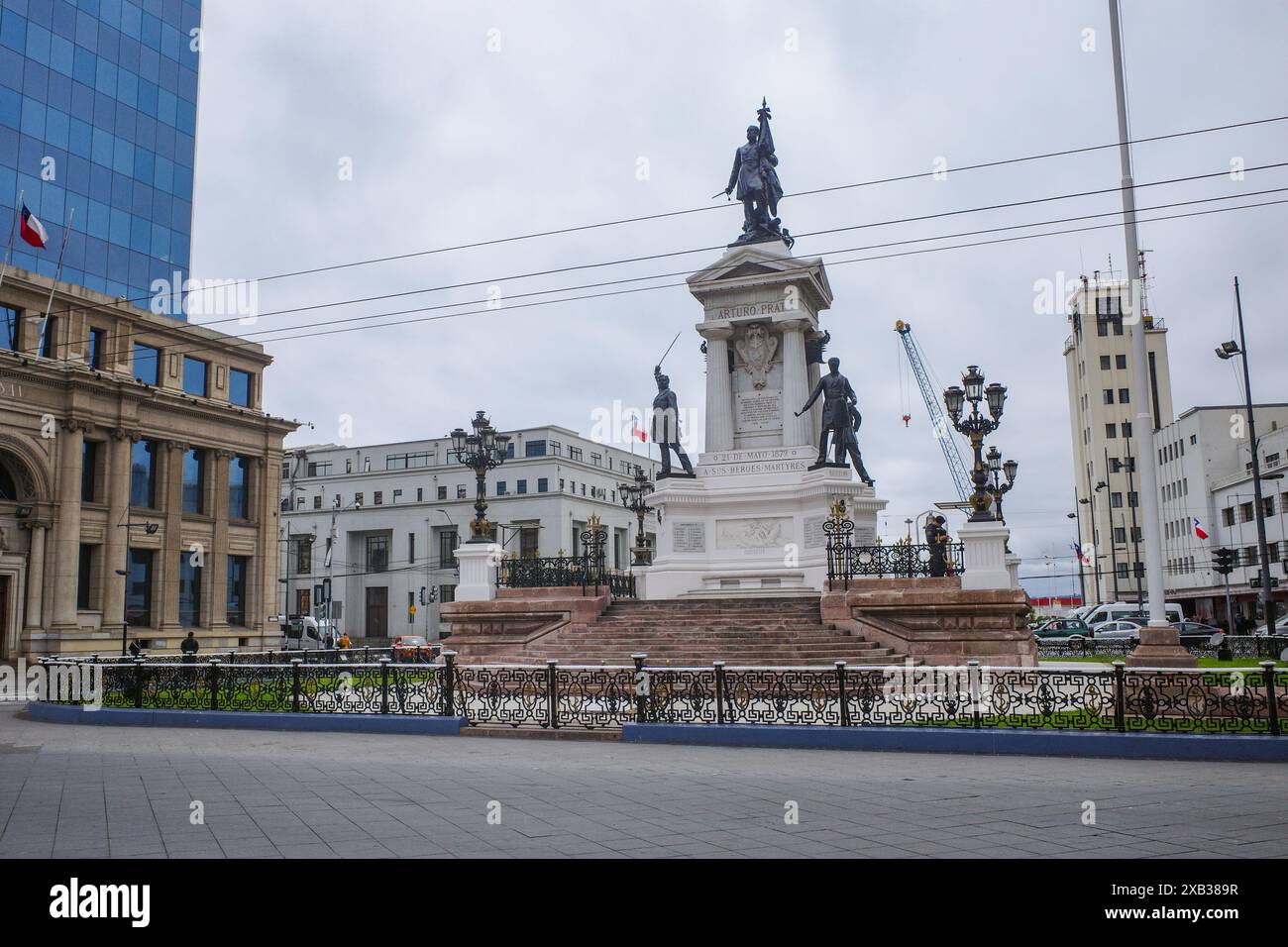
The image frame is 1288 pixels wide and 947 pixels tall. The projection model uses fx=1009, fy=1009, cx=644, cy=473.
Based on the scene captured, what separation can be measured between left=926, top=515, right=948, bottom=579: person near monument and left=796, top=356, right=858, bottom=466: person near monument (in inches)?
179

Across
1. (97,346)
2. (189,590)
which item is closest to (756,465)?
(97,346)

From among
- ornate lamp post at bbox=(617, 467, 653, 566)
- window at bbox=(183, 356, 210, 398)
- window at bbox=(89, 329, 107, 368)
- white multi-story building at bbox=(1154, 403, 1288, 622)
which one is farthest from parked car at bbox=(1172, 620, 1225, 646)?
window at bbox=(89, 329, 107, 368)

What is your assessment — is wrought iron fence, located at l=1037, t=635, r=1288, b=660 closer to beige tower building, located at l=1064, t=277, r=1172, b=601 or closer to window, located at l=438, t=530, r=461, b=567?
beige tower building, located at l=1064, t=277, r=1172, b=601

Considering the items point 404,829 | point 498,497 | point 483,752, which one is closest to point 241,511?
point 498,497

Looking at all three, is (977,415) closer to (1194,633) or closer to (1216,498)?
(1194,633)

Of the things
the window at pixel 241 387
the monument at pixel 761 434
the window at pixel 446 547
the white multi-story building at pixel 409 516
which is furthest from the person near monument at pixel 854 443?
the window at pixel 446 547

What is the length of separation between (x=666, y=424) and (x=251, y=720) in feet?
49.7

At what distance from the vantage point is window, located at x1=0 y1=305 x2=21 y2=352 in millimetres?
41625

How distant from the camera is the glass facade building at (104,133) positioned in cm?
4456

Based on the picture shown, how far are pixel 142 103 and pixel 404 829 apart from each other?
176ft

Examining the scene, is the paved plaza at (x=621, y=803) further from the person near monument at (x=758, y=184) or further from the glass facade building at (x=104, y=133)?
the glass facade building at (x=104, y=133)

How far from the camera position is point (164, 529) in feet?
158

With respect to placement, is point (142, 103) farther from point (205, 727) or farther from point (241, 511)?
point (205, 727)

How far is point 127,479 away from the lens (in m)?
45.6
